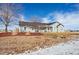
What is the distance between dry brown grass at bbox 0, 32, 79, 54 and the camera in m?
1.62

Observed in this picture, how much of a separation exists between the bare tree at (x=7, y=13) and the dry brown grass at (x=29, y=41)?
0.44ft

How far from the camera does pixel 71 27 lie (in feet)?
5.28

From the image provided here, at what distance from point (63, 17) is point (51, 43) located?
0.80 ft

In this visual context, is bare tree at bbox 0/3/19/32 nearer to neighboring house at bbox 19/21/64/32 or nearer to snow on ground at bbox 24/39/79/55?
neighboring house at bbox 19/21/64/32

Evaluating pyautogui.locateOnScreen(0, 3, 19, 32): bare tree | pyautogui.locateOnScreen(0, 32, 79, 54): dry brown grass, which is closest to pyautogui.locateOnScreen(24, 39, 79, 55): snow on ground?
pyautogui.locateOnScreen(0, 32, 79, 54): dry brown grass

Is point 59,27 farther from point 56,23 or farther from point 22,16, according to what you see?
point 22,16

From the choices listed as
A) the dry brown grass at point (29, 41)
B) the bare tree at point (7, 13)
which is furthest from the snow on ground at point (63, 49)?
the bare tree at point (7, 13)

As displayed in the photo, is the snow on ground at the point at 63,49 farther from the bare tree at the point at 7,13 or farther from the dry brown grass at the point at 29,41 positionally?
the bare tree at the point at 7,13

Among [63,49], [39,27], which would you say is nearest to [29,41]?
[39,27]

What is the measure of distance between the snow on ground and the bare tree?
0.35m

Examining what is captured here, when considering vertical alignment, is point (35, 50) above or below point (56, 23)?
below

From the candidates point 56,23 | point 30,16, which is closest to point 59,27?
point 56,23

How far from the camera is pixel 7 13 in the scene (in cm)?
165

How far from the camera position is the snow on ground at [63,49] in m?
1.59
